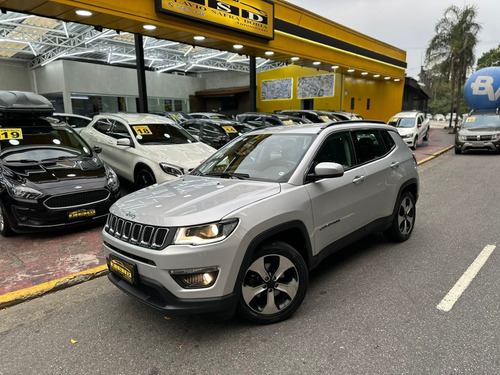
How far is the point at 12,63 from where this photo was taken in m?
23.9

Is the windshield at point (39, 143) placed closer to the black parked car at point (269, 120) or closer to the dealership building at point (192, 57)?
the dealership building at point (192, 57)

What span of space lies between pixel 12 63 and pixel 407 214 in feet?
90.9

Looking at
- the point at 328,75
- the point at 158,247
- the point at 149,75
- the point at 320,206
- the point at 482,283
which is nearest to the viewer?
the point at 158,247

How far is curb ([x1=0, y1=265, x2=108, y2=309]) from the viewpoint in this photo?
3.66 metres

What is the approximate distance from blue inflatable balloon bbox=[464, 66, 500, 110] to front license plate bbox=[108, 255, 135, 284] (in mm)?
22823

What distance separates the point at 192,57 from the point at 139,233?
25678 millimetres

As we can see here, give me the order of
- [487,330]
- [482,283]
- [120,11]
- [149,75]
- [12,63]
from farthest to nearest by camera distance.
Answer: [149,75] < [12,63] < [120,11] < [482,283] < [487,330]

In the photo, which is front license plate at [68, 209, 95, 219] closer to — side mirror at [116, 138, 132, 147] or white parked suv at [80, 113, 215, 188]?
white parked suv at [80, 113, 215, 188]

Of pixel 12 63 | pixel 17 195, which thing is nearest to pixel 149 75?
pixel 12 63

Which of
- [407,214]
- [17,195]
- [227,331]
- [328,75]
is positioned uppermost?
[328,75]

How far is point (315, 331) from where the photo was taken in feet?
9.77

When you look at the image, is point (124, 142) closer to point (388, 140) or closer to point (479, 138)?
point (388, 140)

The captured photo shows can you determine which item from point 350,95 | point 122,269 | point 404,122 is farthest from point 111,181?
point 350,95

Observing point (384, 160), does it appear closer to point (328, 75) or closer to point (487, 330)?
point (487, 330)
